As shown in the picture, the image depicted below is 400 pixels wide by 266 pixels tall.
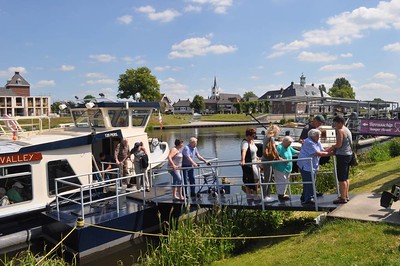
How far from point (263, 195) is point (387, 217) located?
2878mm

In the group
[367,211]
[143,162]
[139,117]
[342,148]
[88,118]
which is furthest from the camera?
[139,117]

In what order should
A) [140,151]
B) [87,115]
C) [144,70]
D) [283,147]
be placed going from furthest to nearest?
[144,70] → [87,115] → [140,151] → [283,147]

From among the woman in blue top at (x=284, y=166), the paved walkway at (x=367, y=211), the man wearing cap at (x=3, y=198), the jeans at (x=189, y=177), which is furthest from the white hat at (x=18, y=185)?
the paved walkway at (x=367, y=211)

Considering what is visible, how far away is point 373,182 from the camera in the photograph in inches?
441

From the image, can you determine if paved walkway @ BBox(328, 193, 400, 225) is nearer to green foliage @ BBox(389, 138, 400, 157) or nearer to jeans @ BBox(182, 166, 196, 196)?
jeans @ BBox(182, 166, 196, 196)

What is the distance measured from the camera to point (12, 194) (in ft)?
32.2

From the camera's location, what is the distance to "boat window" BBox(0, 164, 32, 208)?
960 centimetres

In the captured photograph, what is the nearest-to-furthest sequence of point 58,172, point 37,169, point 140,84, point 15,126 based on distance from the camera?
point 37,169
point 58,172
point 15,126
point 140,84

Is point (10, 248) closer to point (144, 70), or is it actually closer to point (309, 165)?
point (309, 165)

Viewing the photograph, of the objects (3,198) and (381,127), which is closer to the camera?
(3,198)

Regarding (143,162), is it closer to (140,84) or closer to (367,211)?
(367,211)

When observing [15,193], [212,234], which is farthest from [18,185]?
[212,234]

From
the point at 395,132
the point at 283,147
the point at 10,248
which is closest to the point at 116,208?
the point at 10,248

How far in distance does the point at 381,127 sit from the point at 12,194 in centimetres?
1811
